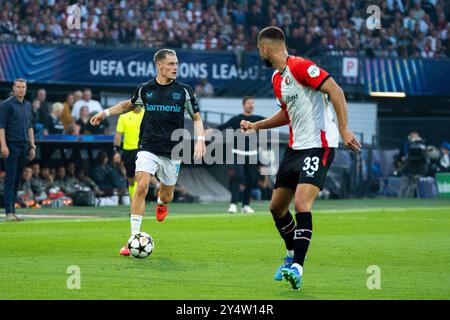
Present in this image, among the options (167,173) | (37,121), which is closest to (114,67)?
(37,121)

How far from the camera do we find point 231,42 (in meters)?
36.7

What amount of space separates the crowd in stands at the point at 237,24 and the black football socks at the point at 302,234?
73.9ft

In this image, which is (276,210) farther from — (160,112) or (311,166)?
(160,112)

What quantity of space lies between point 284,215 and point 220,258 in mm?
2026

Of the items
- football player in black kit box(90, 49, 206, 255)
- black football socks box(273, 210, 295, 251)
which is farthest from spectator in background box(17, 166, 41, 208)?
black football socks box(273, 210, 295, 251)

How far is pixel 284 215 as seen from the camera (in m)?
11.4

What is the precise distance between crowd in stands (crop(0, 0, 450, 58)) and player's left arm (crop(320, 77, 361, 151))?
2245 centimetres

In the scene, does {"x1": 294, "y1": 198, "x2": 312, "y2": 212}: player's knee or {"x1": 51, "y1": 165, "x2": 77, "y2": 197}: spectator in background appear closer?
{"x1": 294, "y1": 198, "x2": 312, "y2": 212}: player's knee

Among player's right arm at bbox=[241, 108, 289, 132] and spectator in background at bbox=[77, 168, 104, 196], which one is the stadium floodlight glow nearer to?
spectator in background at bbox=[77, 168, 104, 196]

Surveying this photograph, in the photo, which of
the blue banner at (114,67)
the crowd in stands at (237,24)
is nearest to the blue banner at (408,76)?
the crowd in stands at (237,24)

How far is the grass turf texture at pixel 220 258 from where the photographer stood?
9.89m

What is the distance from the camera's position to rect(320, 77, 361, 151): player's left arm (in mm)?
10273

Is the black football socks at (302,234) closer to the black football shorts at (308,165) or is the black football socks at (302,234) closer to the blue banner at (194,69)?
the black football shorts at (308,165)
